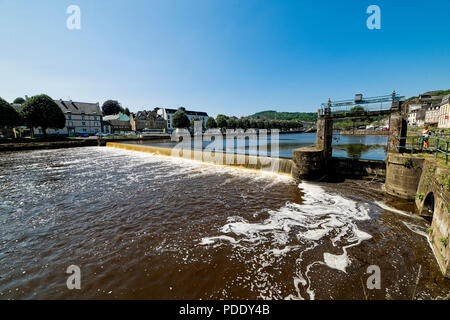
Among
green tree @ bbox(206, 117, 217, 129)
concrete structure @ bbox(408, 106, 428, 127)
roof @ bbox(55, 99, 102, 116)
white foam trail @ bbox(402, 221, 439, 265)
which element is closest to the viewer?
white foam trail @ bbox(402, 221, 439, 265)

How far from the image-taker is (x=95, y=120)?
7169 centimetres

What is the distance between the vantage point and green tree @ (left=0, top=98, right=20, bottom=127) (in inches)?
1447

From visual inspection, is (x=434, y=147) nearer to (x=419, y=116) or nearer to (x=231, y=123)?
(x=231, y=123)

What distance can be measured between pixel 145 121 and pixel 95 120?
2141 cm

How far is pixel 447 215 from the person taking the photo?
504 cm

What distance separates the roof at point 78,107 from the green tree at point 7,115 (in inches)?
1146

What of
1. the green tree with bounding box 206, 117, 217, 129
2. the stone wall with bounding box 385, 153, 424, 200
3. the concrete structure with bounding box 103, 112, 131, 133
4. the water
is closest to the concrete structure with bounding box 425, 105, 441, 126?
the water

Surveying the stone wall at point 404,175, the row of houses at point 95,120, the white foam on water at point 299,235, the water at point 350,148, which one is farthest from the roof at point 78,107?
the stone wall at point 404,175

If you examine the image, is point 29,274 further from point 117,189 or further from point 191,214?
point 117,189

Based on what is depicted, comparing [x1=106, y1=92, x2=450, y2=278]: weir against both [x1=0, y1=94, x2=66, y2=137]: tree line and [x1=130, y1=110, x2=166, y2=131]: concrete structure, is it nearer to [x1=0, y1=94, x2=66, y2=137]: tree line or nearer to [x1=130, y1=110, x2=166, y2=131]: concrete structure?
[x1=0, y1=94, x2=66, y2=137]: tree line

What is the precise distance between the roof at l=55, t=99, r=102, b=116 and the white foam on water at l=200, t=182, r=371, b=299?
84.2m

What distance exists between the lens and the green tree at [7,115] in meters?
36.8

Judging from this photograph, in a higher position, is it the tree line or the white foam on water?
the tree line

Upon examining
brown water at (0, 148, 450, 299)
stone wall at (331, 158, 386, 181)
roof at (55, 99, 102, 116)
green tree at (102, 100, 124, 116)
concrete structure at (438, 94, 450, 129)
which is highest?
green tree at (102, 100, 124, 116)
